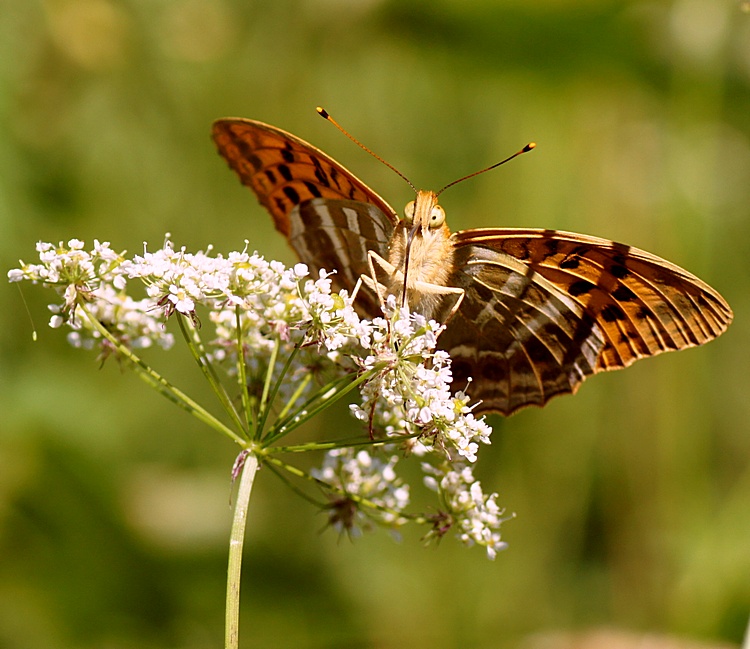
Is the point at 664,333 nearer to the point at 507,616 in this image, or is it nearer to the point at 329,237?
the point at 329,237

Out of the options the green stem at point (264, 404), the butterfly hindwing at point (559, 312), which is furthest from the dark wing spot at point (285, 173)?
the green stem at point (264, 404)

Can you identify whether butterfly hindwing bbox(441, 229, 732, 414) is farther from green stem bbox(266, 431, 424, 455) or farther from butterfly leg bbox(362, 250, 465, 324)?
green stem bbox(266, 431, 424, 455)

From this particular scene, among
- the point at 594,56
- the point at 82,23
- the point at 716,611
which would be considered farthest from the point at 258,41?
the point at 716,611

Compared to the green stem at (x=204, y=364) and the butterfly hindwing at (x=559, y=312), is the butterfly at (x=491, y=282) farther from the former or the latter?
the green stem at (x=204, y=364)

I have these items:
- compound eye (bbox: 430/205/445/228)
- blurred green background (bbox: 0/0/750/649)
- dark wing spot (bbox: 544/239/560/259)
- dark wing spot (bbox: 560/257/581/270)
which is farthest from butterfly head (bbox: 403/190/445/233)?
blurred green background (bbox: 0/0/750/649)

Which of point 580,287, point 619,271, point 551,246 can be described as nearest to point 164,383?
point 551,246

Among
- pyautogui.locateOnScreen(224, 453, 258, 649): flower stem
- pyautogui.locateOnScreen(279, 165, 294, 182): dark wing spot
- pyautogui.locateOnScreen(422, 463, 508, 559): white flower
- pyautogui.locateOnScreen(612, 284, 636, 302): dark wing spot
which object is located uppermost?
pyautogui.locateOnScreen(279, 165, 294, 182): dark wing spot
